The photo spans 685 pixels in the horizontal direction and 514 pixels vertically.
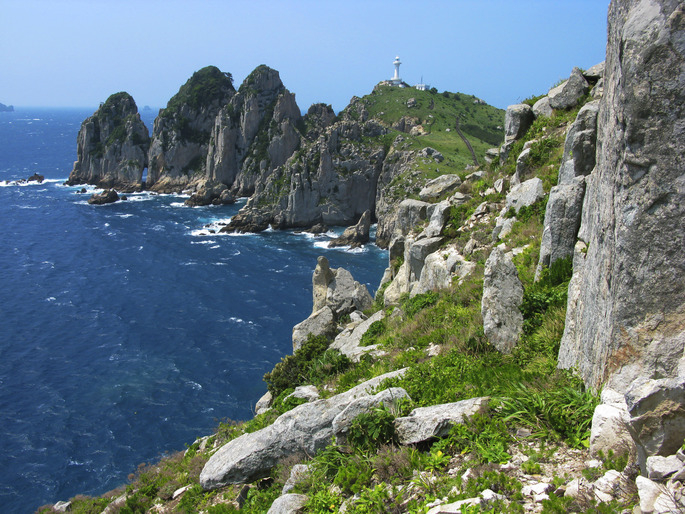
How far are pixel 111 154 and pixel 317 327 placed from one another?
5239 inches

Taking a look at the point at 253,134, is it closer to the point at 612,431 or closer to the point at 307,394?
the point at 307,394

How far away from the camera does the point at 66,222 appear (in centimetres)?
9938

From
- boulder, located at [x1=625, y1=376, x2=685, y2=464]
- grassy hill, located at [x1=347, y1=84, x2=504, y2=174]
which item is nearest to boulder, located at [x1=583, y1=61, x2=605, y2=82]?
boulder, located at [x1=625, y1=376, x2=685, y2=464]

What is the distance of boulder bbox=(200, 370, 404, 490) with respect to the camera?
11.4 metres

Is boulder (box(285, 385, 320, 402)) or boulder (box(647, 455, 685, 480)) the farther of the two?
boulder (box(285, 385, 320, 402))

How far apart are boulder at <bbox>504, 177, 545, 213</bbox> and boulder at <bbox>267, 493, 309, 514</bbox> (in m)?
14.5

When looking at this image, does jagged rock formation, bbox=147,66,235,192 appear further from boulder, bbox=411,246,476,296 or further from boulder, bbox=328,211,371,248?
boulder, bbox=411,246,476,296

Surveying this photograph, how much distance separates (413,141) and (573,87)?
8642 cm

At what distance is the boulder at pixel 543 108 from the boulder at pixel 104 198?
116 meters

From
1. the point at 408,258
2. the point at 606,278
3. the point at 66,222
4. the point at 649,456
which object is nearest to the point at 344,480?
the point at 649,456

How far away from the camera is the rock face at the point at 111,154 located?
137m

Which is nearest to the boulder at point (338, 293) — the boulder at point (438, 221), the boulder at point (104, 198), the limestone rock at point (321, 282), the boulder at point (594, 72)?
the limestone rock at point (321, 282)

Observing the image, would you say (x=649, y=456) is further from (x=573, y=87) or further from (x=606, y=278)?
(x=573, y=87)

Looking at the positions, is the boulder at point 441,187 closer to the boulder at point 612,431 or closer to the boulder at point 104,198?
the boulder at point 612,431
